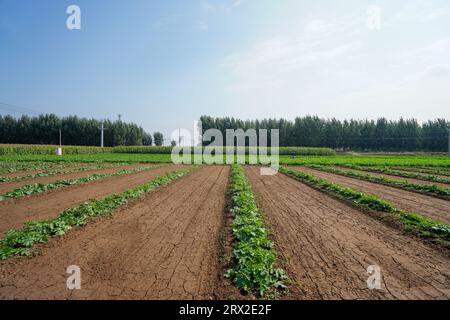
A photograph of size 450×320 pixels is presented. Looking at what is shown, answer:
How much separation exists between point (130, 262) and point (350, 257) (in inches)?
206

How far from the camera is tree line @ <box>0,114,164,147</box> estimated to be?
9725 centimetres

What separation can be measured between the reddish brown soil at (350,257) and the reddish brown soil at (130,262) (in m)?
1.88

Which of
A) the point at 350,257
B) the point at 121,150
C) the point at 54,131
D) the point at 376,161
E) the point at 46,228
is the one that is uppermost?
the point at 54,131

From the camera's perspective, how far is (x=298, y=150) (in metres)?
70.3

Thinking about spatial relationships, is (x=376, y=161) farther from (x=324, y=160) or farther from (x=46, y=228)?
(x=46, y=228)

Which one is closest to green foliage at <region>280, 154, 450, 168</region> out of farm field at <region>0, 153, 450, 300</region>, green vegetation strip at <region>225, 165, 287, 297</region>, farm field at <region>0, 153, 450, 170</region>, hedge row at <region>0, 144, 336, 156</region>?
farm field at <region>0, 153, 450, 170</region>

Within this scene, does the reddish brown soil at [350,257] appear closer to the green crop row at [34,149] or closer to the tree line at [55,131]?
the green crop row at [34,149]

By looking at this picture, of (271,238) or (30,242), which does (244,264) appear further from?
(30,242)

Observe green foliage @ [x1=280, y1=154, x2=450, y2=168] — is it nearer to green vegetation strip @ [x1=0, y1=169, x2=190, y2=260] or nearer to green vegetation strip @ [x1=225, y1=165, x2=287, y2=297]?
green vegetation strip @ [x1=0, y1=169, x2=190, y2=260]

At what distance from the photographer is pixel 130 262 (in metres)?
5.72

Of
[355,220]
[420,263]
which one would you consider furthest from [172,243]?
[355,220]

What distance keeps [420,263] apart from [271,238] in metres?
3.50

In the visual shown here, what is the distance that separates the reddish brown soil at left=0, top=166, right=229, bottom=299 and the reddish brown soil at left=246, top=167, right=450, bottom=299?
1880 mm

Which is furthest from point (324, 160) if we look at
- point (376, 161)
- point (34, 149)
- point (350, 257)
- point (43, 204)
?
point (34, 149)
